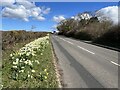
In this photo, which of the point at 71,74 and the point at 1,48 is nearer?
the point at 71,74

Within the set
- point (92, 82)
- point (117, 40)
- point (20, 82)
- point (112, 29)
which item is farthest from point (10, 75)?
point (112, 29)

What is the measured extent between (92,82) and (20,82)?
291 centimetres

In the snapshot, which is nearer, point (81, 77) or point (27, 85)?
point (27, 85)

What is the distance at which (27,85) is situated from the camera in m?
8.09

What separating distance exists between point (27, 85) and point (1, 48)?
13001mm

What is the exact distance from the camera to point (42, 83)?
848 centimetres

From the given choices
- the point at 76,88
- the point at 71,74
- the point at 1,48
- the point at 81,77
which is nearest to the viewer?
the point at 76,88

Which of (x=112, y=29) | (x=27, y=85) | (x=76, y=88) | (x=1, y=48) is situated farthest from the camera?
(x=112, y=29)

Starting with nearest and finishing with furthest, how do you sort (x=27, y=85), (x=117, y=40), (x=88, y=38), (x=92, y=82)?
(x=27, y=85) < (x=92, y=82) < (x=117, y=40) < (x=88, y=38)

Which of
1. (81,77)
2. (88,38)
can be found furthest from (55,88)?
(88,38)

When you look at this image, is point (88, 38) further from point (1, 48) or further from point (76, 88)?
point (76, 88)

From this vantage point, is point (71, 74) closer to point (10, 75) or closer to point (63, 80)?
point (63, 80)

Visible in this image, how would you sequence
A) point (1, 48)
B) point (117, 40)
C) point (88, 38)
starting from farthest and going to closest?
point (88, 38) → point (117, 40) → point (1, 48)

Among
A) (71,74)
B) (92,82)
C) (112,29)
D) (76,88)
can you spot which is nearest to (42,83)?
(76,88)
